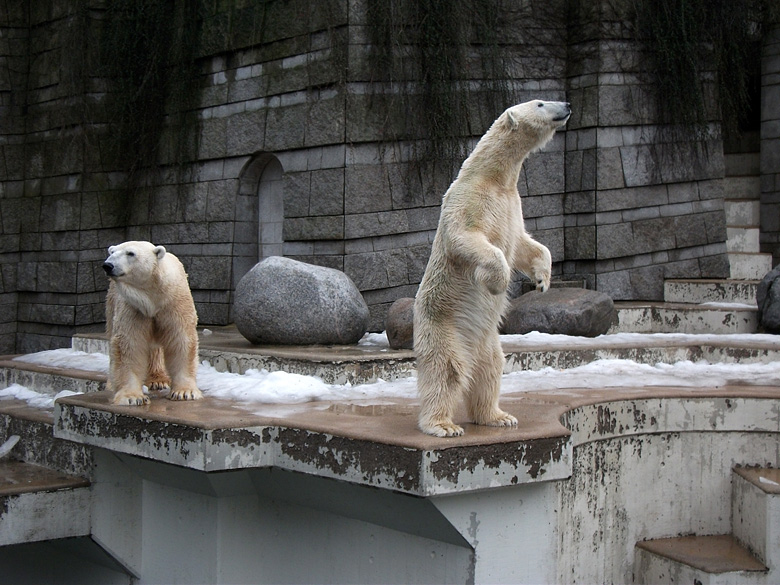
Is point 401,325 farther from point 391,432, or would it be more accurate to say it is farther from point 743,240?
point 743,240

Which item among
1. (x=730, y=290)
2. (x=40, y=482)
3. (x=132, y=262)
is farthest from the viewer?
(x=730, y=290)

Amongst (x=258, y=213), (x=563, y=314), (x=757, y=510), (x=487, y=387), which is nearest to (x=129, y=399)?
(x=487, y=387)

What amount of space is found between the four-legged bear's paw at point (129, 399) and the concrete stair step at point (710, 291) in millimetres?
6044

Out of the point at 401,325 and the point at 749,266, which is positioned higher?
the point at 749,266

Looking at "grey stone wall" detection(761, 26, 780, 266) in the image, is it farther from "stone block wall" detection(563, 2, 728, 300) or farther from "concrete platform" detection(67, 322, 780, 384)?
"concrete platform" detection(67, 322, 780, 384)

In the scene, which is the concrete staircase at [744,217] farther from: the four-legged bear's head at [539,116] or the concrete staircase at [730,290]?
the four-legged bear's head at [539,116]

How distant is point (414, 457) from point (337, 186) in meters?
5.07

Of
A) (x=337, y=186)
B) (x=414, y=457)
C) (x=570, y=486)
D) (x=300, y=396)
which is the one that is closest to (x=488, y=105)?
(x=337, y=186)

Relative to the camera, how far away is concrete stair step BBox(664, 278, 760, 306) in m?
8.51

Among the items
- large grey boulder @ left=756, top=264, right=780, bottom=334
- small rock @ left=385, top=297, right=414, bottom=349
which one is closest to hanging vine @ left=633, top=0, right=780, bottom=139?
large grey boulder @ left=756, top=264, right=780, bottom=334

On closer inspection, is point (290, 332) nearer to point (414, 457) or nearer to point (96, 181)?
point (414, 457)

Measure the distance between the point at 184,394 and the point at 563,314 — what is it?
3.46 metres

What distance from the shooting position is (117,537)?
4.83m

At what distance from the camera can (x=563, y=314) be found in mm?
7059
